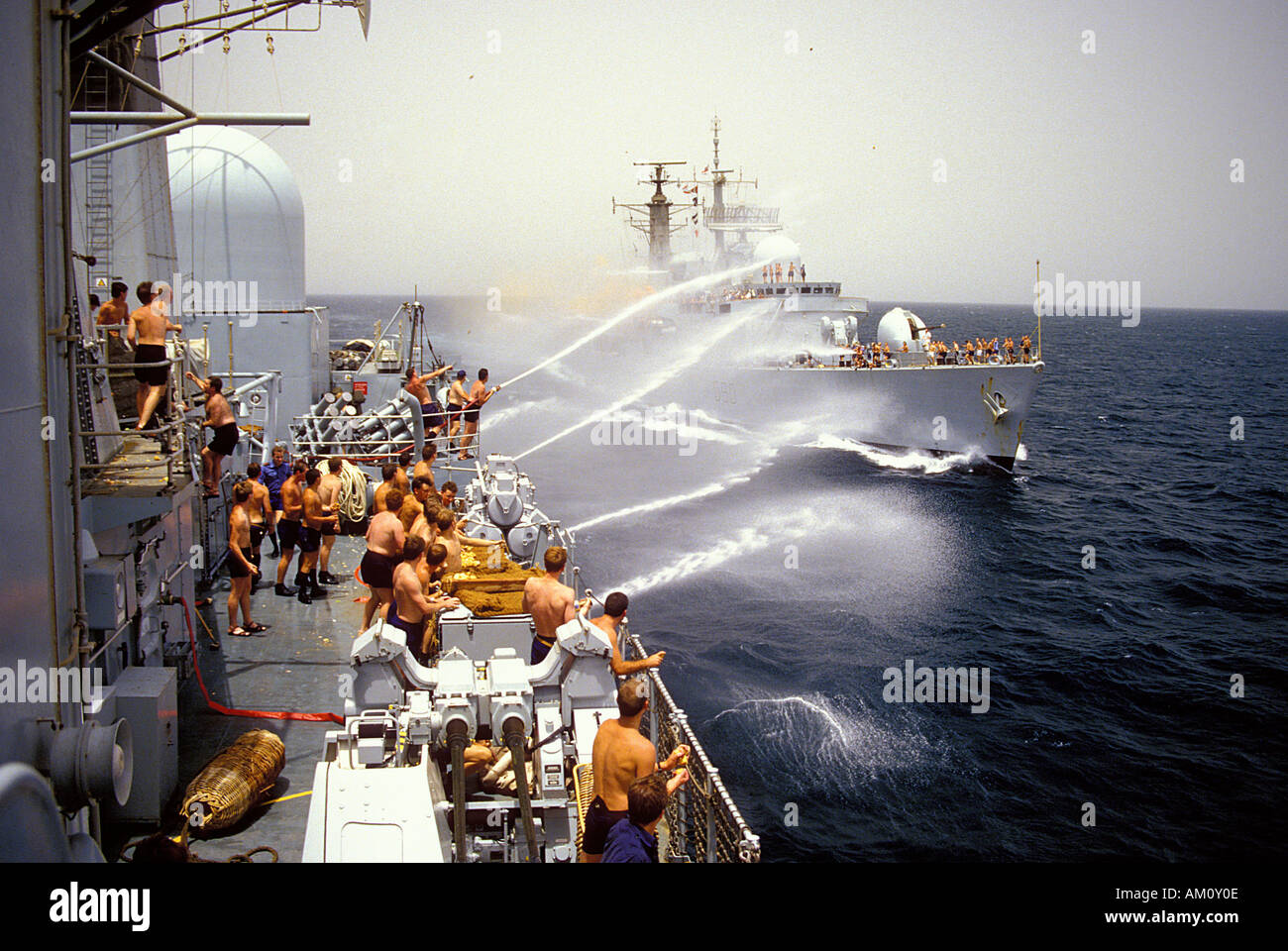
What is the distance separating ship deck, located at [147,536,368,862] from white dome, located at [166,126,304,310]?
11.3m

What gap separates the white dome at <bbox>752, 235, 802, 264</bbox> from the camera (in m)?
51.9

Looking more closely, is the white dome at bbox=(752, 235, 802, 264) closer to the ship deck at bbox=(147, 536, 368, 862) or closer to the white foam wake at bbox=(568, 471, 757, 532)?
the white foam wake at bbox=(568, 471, 757, 532)

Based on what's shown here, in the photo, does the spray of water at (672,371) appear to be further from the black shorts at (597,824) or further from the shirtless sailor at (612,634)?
the black shorts at (597,824)

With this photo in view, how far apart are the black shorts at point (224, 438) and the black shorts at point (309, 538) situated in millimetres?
1227

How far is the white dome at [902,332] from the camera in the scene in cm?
4016

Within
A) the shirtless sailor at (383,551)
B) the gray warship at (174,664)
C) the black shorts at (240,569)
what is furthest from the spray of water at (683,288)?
the shirtless sailor at (383,551)

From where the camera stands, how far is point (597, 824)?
17.2 feet

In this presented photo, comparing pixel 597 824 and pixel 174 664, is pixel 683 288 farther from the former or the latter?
pixel 597 824

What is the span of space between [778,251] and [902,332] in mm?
13458

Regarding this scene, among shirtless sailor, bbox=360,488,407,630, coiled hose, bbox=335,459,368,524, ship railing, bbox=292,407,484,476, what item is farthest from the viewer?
ship railing, bbox=292,407,484,476

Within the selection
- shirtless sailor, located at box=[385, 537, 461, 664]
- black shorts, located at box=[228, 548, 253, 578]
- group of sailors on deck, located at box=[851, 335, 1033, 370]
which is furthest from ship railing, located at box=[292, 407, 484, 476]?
group of sailors on deck, located at box=[851, 335, 1033, 370]

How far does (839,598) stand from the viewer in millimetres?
21062
